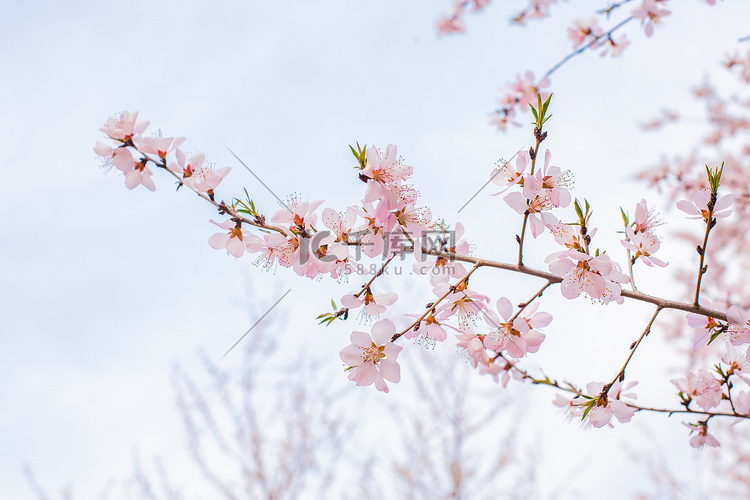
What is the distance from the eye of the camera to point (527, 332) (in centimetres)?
164

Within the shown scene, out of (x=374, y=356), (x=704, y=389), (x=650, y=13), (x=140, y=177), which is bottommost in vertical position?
(x=374, y=356)

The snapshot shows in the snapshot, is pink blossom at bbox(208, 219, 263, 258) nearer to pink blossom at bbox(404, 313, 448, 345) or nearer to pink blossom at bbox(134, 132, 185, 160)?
pink blossom at bbox(134, 132, 185, 160)

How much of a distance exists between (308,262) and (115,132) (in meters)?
0.75

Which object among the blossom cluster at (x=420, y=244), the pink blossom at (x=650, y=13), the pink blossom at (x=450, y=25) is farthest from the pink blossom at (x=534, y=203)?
the pink blossom at (x=450, y=25)

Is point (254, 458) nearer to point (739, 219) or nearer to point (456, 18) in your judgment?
point (456, 18)

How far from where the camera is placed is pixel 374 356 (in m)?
1.54

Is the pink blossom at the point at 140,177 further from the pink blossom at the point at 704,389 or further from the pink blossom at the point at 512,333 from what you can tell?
the pink blossom at the point at 704,389

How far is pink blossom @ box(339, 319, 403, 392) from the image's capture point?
1507 millimetres

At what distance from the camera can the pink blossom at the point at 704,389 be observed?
195 centimetres

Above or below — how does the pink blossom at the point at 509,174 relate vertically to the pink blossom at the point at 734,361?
above

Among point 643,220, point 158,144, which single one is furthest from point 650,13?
point 158,144

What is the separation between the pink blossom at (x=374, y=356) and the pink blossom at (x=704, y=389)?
1.25 metres

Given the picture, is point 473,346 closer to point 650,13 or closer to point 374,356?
point 374,356

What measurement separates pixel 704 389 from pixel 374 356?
4.58 ft
